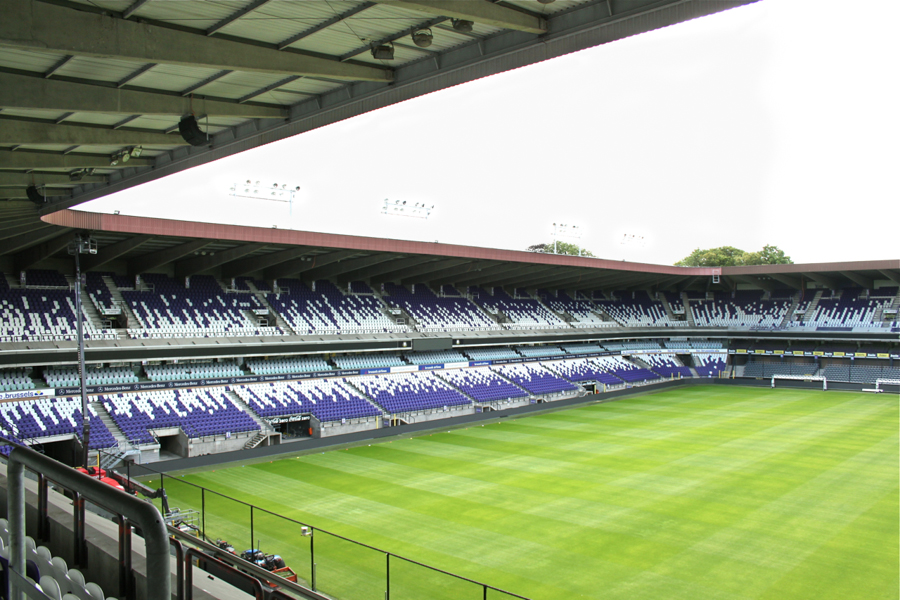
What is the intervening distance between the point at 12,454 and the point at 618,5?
21.5ft

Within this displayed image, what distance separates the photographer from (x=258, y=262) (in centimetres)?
3822

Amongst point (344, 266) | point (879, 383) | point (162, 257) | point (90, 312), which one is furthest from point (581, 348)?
point (90, 312)

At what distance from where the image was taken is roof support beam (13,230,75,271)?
28.7m

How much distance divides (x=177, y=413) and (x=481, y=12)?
27.9 metres

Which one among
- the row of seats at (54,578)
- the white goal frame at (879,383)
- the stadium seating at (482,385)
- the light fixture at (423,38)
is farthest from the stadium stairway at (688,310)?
the row of seats at (54,578)

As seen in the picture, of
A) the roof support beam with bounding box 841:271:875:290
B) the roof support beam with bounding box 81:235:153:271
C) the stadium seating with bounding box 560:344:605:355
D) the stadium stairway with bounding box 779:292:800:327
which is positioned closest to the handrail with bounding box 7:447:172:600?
the roof support beam with bounding box 81:235:153:271

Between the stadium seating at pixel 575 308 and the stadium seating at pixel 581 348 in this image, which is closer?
the stadium seating at pixel 581 348

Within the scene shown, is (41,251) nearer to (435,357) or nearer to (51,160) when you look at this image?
(51,160)

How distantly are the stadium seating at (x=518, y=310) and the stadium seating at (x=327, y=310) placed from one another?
11.6 meters

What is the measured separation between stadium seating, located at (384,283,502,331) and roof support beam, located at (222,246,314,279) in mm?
11025

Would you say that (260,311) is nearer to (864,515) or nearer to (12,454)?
(864,515)

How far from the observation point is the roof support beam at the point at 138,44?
653cm

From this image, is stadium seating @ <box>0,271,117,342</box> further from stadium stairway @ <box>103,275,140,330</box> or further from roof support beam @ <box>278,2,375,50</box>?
roof support beam @ <box>278,2,375,50</box>

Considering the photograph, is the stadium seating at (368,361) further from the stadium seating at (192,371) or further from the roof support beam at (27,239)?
the roof support beam at (27,239)
